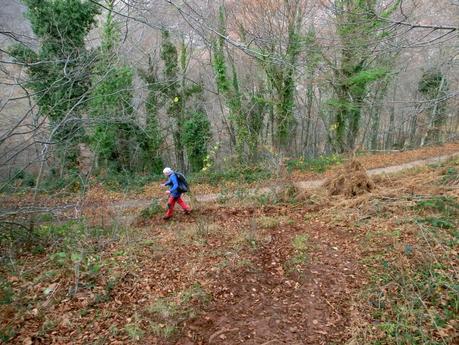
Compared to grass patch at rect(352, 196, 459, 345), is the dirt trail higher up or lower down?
higher up

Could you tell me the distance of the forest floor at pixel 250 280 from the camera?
4.32 meters

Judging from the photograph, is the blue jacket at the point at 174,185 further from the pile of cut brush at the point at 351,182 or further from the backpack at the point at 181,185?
the pile of cut brush at the point at 351,182

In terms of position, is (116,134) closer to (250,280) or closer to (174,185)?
(174,185)

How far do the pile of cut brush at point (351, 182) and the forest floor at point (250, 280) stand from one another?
2.81ft

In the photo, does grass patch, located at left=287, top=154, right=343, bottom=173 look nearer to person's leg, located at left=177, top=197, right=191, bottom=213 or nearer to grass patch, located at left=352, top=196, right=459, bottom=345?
person's leg, located at left=177, top=197, right=191, bottom=213

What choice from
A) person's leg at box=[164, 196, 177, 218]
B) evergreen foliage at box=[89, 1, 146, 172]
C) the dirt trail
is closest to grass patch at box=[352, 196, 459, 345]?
the dirt trail

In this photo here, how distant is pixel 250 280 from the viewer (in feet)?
17.8

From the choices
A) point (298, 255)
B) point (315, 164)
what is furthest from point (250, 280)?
point (315, 164)

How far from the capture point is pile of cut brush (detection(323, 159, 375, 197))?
9164 millimetres

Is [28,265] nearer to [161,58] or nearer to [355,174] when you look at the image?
[355,174]

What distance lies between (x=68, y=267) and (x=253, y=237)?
3396mm

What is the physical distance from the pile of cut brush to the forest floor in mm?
858

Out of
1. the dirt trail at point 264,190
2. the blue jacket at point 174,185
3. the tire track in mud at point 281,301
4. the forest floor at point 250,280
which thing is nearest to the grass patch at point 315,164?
the dirt trail at point 264,190

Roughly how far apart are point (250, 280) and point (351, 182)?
16.7 feet
